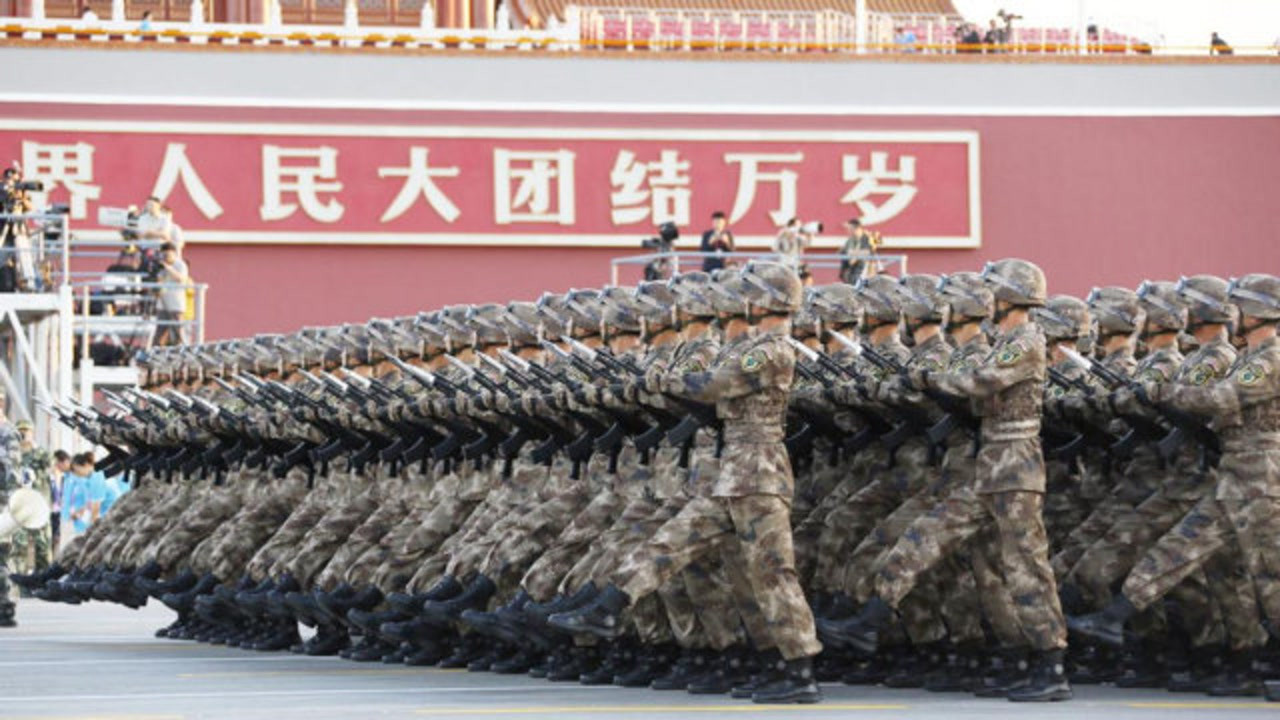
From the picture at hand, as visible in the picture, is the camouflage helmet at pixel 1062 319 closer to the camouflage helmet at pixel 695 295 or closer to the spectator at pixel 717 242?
the camouflage helmet at pixel 695 295

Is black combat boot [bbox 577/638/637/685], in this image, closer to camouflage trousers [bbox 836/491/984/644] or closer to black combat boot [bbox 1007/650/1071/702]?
camouflage trousers [bbox 836/491/984/644]

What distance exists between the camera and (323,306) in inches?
1178

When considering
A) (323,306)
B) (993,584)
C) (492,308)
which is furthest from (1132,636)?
(323,306)

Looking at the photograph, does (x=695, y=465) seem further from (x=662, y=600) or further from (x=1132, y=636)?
(x=1132, y=636)

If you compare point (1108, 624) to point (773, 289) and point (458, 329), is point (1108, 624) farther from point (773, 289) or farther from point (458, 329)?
point (458, 329)

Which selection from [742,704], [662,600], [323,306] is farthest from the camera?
[323,306]

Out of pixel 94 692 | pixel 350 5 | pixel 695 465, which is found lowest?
pixel 94 692

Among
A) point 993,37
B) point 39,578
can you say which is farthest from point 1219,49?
point 39,578

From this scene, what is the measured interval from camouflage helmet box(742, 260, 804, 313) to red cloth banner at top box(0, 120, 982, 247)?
62.2 feet

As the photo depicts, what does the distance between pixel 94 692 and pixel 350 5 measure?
67.1ft

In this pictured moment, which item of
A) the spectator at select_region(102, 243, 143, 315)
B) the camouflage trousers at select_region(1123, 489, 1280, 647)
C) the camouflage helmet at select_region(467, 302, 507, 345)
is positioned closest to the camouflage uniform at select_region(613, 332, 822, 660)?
the camouflage trousers at select_region(1123, 489, 1280, 647)

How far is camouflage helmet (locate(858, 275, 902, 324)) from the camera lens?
1155cm

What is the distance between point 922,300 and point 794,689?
190 centimetres

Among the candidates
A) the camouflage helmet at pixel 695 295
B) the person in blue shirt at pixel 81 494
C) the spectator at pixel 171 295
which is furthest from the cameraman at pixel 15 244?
the camouflage helmet at pixel 695 295
